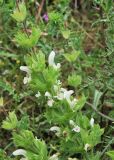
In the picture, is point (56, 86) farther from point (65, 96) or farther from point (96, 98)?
point (96, 98)

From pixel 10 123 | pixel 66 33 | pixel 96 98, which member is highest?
pixel 66 33

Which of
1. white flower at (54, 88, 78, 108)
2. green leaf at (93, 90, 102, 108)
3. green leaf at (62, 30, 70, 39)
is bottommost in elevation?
white flower at (54, 88, 78, 108)

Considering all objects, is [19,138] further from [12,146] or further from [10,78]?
[10,78]

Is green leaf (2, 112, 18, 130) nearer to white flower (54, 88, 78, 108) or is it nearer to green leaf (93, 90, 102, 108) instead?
white flower (54, 88, 78, 108)

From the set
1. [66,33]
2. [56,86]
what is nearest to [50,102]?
[56,86]

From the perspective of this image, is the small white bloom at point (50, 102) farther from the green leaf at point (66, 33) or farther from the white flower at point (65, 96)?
the green leaf at point (66, 33)

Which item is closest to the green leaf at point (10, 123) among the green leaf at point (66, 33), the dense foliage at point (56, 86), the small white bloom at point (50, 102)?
the dense foliage at point (56, 86)

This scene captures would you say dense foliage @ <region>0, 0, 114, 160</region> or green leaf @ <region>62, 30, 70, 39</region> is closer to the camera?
dense foliage @ <region>0, 0, 114, 160</region>

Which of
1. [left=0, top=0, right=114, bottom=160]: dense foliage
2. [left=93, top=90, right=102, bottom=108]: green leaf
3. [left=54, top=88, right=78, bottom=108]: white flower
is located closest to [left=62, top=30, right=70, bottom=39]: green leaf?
[left=0, top=0, right=114, bottom=160]: dense foliage

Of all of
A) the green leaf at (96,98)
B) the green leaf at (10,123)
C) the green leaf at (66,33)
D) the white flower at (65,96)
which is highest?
the green leaf at (66,33)

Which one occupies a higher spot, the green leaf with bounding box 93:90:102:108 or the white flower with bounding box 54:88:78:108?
the green leaf with bounding box 93:90:102:108

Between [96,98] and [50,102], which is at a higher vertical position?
[96,98]
